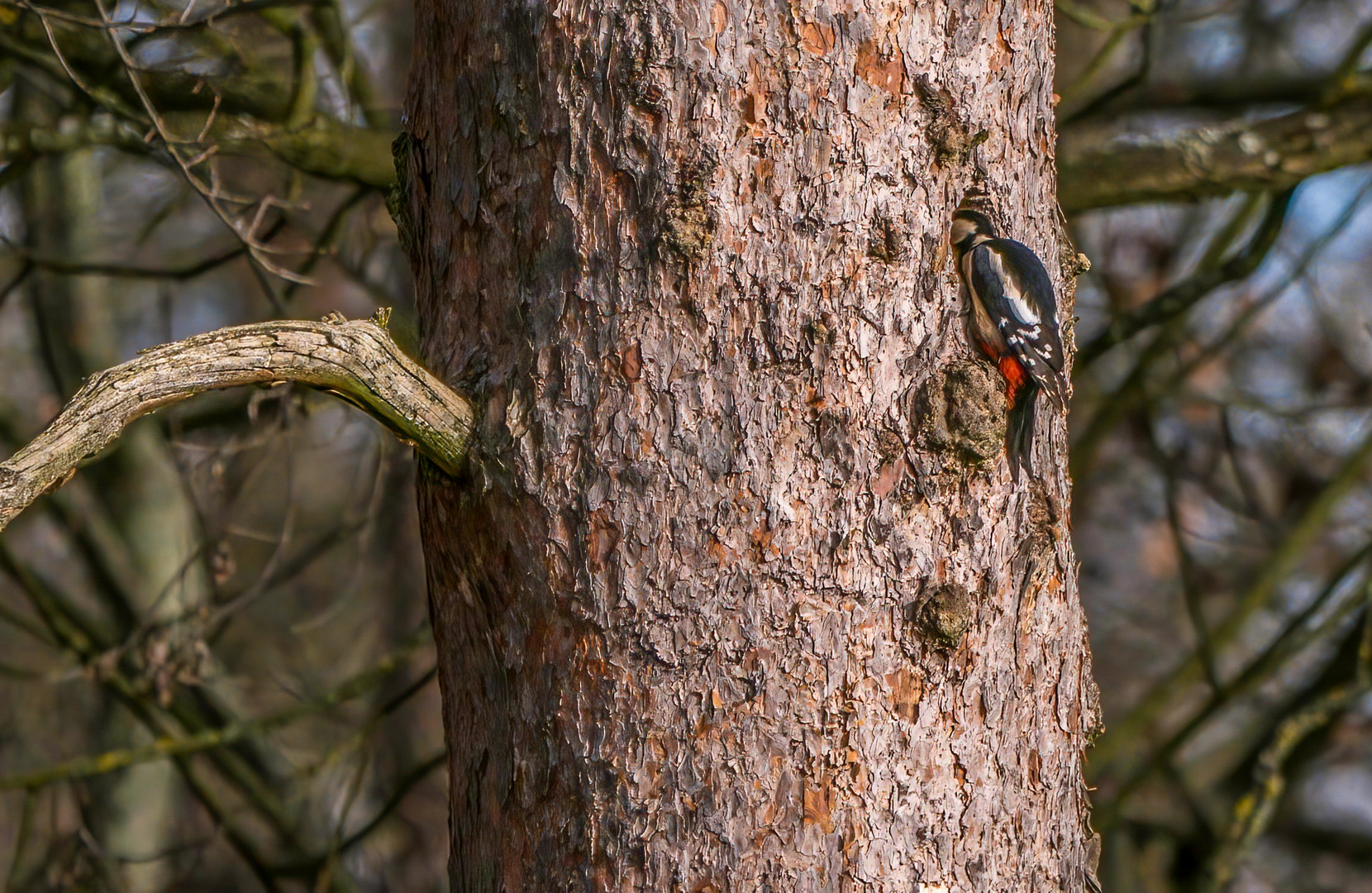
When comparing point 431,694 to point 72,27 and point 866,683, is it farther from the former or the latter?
point 866,683

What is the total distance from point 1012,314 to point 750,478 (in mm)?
339

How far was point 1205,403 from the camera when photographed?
4.65 meters

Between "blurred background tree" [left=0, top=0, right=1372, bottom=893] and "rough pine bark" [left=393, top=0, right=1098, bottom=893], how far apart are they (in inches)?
15.7

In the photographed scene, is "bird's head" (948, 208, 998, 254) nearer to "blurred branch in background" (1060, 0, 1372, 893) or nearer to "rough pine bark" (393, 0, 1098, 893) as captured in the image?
"rough pine bark" (393, 0, 1098, 893)

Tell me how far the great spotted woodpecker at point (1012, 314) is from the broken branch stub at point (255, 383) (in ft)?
1.89

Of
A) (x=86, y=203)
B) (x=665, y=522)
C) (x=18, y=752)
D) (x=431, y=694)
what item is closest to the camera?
(x=665, y=522)

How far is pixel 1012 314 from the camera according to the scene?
1187 mm

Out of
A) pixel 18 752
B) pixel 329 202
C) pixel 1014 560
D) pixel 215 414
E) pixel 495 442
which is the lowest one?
pixel 18 752

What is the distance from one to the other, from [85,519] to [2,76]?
1.81m

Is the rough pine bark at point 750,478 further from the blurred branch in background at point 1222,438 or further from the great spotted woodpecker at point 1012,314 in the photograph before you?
the blurred branch in background at point 1222,438

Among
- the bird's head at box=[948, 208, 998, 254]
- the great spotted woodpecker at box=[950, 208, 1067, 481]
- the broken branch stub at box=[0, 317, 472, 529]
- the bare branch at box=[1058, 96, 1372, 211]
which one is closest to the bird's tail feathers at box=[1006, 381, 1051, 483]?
the great spotted woodpecker at box=[950, 208, 1067, 481]

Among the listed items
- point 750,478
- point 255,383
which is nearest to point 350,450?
point 255,383

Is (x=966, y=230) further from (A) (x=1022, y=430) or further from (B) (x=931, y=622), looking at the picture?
(B) (x=931, y=622)

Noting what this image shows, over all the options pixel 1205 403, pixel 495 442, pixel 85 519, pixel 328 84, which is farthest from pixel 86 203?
pixel 1205 403
